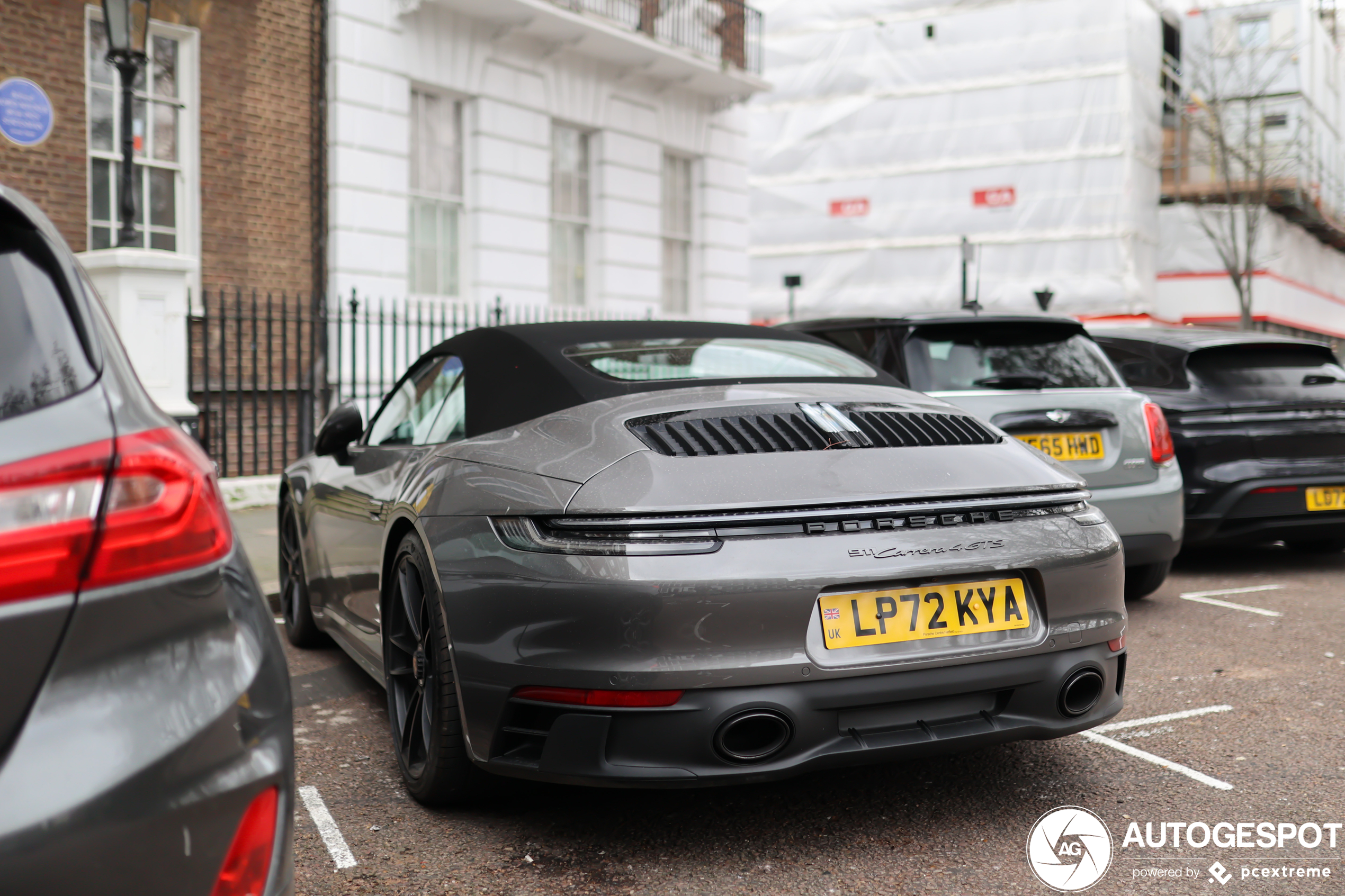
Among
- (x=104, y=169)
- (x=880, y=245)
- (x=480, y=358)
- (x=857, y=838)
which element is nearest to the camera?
(x=857, y=838)

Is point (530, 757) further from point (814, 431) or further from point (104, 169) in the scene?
point (104, 169)

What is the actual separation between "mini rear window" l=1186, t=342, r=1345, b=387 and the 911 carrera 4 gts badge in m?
→ 4.74

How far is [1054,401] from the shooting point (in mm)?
5621

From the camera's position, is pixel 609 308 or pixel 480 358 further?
pixel 609 308

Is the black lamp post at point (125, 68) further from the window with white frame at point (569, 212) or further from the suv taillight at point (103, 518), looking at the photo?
the suv taillight at point (103, 518)

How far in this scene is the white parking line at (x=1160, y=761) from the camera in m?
3.30

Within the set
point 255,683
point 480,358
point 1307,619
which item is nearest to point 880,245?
point 1307,619

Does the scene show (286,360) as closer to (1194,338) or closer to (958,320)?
(958,320)

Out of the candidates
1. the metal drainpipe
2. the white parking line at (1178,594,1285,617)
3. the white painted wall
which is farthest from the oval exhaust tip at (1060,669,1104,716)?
the white painted wall

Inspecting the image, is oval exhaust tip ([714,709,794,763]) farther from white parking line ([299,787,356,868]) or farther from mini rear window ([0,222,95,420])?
mini rear window ([0,222,95,420])

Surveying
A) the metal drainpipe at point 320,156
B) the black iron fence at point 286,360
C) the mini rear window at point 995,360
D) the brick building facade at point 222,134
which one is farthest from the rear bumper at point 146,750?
the metal drainpipe at point 320,156

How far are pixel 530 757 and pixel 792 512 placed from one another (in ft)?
2.75

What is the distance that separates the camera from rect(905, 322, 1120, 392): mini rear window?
18.3 feet

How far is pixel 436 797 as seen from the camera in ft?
10.2
